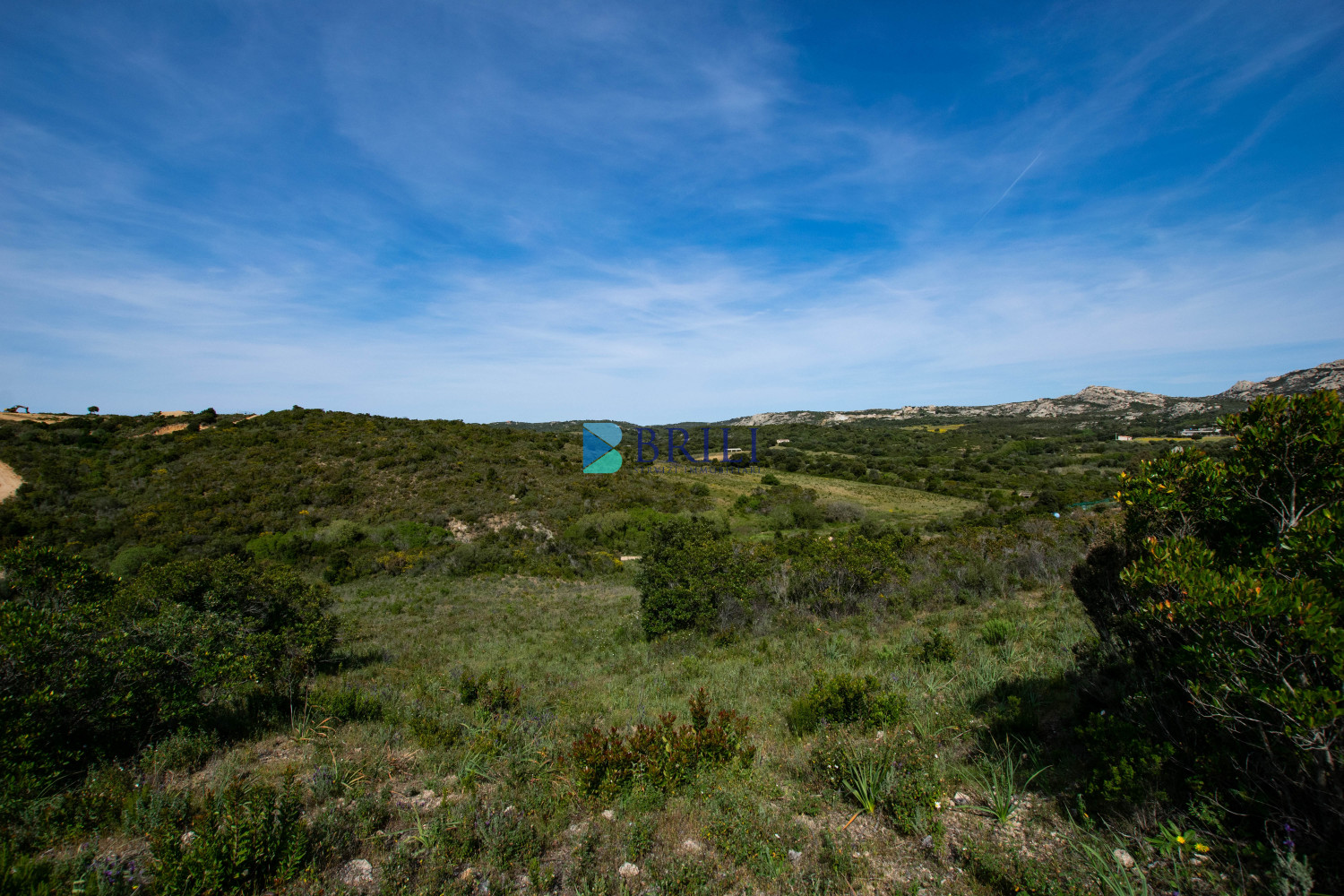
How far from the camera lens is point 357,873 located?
11.8 ft

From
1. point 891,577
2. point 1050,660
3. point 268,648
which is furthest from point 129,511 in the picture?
point 1050,660

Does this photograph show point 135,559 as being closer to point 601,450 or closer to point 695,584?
point 695,584

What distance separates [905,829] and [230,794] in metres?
4.88

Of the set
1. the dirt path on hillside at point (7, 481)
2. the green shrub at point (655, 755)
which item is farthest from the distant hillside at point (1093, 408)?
the green shrub at point (655, 755)

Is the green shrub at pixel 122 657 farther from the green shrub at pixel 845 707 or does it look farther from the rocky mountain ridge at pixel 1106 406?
the rocky mountain ridge at pixel 1106 406

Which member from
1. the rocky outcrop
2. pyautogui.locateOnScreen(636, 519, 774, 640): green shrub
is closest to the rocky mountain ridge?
the rocky outcrop

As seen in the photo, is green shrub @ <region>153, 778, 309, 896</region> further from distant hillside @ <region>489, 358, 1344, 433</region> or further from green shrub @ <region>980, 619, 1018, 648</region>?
distant hillside @ <region>489, 358, 1344, 433</region>

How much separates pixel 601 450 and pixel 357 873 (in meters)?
42.3

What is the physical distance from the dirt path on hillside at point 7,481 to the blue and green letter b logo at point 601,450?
31.0 meters

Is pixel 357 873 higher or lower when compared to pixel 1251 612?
lower

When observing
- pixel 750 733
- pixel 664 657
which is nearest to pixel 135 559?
pixel 664 657

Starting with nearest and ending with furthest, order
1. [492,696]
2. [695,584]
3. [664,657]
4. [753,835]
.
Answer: [753,835] → [492,696] → [664,657] → [695,584]

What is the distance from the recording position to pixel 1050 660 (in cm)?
680

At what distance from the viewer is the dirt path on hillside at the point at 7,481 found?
26.6 meters
